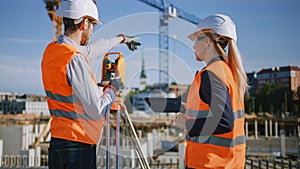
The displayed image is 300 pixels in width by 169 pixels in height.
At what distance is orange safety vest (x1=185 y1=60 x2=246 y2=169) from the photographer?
1506 mm

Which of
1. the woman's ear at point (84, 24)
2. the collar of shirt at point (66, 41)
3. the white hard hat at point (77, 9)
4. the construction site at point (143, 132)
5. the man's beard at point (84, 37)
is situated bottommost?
the construction site at point (143, 132)

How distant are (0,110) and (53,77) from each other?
23.7 meters

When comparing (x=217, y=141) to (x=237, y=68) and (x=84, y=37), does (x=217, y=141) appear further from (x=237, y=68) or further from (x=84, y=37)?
(x=84, y=37)

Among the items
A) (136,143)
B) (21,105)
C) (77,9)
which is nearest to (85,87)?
(77,9)

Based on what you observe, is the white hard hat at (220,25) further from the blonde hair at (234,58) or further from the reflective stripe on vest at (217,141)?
the reflective stripe on vest at (217,141)

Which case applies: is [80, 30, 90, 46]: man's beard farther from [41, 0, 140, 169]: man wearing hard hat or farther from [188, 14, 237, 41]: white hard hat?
[188, 14, 237, 41]: white hard hat

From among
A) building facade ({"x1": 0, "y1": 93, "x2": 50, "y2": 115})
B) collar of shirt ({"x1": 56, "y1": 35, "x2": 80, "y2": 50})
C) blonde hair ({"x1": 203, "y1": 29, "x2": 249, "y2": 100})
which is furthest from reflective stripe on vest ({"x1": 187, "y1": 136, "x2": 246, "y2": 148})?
building facade ({"x1": 0, "y1": 93, "x2": 50, "y2": 115})

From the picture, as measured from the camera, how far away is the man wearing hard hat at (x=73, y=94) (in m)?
1.58

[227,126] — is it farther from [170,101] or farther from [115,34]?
[115,34]

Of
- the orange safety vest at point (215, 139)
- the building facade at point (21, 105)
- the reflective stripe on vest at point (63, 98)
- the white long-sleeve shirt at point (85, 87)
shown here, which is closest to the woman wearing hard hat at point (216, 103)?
the orange safety vest at point (215, 139)

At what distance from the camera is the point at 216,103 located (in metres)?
1.46

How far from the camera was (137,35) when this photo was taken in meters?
2.26

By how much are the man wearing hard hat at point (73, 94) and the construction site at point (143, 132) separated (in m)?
0.21

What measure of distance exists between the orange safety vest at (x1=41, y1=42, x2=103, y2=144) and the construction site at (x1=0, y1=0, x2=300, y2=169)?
267mm
